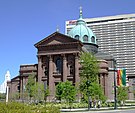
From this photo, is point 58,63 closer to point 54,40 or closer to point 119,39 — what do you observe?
point 54,40

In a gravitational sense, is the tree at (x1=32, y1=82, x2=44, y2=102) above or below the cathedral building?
below

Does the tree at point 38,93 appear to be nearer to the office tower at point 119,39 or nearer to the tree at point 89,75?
the tree at point 89,75

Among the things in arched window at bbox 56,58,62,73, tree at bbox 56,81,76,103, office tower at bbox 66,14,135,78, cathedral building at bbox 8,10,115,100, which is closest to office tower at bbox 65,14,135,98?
office tower at bbox 66,14,135,78

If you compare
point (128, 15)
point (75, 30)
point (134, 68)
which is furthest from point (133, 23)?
point (75, 30)

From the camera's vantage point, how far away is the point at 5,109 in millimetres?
15086

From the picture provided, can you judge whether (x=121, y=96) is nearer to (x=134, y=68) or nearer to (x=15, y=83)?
(x=15, y=83)

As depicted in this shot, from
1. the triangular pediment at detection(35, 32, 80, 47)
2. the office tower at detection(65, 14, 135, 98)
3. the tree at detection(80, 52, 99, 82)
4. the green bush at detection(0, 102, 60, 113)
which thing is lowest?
the green bush at detection(0, 102, 60, 113)

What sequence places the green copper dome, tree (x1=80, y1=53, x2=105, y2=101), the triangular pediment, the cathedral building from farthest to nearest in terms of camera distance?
the green copper dome < the triangular pediment < the cathedral building < tree (x1=80, y1=53, x2=105, y2=101)

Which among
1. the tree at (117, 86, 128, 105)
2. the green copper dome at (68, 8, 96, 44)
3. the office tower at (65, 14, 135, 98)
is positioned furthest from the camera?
the office tower at (65, 14, 135, 98)

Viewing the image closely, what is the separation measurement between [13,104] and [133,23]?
165025mm

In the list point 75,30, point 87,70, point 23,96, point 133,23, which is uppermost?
point 133,23

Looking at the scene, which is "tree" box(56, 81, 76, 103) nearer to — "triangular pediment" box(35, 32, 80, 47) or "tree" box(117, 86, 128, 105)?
"tree" box(117, 86, 128, 105)

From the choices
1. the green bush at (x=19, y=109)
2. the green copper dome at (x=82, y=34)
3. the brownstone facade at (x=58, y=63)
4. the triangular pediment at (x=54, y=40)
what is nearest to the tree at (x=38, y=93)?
the brownstone facade at (x=58, y=63)

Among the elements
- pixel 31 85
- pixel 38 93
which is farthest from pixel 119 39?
pixel 38 93
